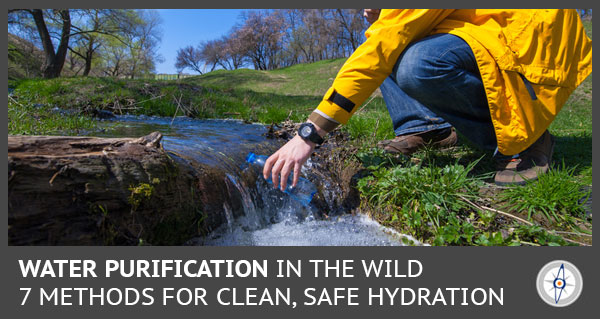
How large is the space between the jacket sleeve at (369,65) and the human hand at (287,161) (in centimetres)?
20

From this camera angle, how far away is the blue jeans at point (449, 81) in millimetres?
2375

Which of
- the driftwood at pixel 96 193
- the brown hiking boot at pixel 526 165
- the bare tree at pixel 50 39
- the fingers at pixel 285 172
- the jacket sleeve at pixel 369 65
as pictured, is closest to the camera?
the driftwood at pixel 96 193

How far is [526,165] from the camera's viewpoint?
262cm

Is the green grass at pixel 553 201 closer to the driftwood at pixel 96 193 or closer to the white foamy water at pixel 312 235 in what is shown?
the white foamy water at pixel 312 235

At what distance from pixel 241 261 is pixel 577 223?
6.65ft

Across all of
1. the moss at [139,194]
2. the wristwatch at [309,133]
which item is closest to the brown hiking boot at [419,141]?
the wristwatch at [309,133]

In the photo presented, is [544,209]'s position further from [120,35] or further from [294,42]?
[294,42]

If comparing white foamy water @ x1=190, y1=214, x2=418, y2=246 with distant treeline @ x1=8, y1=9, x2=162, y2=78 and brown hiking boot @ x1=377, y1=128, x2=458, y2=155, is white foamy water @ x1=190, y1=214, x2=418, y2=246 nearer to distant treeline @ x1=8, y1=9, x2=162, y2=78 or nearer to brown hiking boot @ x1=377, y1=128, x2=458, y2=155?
brown hiking boot @ x1=377, y1=128, x2=458, y2=155

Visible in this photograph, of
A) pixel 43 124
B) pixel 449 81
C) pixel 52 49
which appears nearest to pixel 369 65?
pixel 449 81

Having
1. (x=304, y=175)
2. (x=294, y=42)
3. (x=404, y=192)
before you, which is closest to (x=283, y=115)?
(x=304, y=175)

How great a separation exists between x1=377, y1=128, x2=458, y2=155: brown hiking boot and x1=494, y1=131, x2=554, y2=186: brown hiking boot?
2.48 feet

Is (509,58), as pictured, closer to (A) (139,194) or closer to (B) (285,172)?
(B) (285,172)

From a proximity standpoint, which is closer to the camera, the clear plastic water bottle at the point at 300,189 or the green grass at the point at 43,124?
the clear plastic water bottle at the point at 300,189

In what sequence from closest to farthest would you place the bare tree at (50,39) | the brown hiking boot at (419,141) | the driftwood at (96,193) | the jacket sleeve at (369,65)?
1. the driftwood at (96,193)
2. the jacket sleeve at (369,65)
3. the brown hiking boot at (419,141)
4. the bare tree at (50,39)
